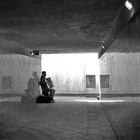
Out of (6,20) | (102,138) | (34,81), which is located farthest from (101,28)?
(34,81)

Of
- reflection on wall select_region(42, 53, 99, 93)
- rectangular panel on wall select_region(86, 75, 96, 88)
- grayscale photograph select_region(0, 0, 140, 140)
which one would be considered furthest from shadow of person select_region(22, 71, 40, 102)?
rectangular panel on wall select_region(86, 75, 96, 88)

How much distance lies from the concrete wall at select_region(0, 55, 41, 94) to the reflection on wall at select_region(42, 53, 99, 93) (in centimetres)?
852

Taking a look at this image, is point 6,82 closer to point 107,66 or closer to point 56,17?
point 56,17

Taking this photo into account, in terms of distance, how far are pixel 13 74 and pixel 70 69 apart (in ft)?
39.7

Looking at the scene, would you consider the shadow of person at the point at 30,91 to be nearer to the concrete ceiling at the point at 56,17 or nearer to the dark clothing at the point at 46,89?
the dark clothing at the point at 46,89

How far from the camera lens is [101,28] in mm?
9750

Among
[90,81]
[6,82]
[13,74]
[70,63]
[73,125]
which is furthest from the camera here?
[70,63]

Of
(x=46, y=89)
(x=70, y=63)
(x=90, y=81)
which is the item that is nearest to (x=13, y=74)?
(x=46, y=89)

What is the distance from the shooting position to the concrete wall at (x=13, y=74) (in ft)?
31.3

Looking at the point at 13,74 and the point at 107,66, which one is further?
the point at 13,74

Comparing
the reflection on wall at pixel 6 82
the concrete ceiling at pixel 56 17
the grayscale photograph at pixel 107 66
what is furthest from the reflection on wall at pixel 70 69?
the reflection on wall at pixel 6 82

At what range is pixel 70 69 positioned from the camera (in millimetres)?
23000

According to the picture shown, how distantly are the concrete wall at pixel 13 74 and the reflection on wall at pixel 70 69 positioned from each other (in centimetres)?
852

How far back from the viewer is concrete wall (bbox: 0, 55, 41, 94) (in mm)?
9536
